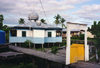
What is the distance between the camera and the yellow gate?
7.46 metres

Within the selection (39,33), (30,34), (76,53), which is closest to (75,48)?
(76,53)

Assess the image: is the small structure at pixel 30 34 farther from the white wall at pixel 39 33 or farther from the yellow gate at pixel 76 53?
the yellow gate at pixel 76 53

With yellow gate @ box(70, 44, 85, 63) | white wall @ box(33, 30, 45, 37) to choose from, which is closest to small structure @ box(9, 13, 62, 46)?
white wall @ box(33, 30, 45, 37)

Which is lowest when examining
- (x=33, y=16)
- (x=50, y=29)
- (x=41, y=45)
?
(x=41, y=45)

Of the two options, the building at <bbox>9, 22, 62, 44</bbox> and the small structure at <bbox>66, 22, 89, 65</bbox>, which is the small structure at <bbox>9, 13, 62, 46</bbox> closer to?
the building at <bbox>9, 22, 62, 44</bbox>

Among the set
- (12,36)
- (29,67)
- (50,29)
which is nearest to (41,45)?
(50,29)

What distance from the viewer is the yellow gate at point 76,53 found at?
294 inches

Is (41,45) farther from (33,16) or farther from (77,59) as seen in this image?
(77,59)

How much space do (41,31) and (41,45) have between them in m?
2.82

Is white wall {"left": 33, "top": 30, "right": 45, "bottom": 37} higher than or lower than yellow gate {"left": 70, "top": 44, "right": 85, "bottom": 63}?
higher

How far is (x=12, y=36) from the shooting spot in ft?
67.8

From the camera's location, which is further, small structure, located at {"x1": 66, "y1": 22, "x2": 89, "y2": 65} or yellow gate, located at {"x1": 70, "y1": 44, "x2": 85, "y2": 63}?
yellow gate, located at {"x1": 70, "y1": 44, "x2": 85, "y2": 63}

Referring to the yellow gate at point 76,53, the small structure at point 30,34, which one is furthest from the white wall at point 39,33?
the yellow gate at point 76,53

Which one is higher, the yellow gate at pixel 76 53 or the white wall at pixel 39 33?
→ the white wall at pixel 39 33
